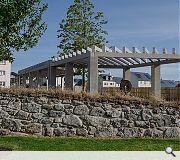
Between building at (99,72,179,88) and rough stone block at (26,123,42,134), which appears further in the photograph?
building at (99,72,179,88)

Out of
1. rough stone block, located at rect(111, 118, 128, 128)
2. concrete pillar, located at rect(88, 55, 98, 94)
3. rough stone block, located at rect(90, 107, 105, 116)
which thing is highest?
concrete pillar, located at rect(88, 55, 98, 94)

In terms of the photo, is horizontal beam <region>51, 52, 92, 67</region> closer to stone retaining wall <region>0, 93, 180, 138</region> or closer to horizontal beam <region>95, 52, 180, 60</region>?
horizontal beam <region>95, 52, 180, 60</region>

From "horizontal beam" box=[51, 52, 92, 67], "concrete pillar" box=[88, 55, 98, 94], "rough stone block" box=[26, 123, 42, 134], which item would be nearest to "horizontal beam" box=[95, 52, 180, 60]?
"concrete pillar" box=[88, 55, 98, 94]

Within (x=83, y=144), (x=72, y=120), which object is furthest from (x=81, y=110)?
(x=83, y=144)

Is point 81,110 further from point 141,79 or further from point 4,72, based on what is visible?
point 141,79

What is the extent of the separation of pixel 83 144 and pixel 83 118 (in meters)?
1.71

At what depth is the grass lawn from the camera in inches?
378

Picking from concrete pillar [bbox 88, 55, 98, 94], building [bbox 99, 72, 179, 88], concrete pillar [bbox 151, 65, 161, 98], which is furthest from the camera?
building [bbox 99, 72, 179, 88]

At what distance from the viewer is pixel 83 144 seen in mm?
10414

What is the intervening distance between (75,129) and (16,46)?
6.19 m

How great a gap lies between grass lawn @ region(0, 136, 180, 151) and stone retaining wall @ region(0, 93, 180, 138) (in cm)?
56

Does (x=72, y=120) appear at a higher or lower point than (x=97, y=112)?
lower

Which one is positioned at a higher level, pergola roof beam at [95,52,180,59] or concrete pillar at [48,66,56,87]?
pergola roof beam at [95,52,180,59]

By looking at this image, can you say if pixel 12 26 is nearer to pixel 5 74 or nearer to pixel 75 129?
pixel 75 129
